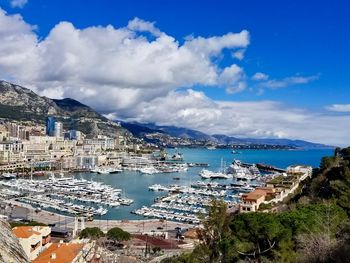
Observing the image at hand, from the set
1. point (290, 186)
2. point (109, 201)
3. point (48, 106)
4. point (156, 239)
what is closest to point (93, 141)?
point (48, 106)

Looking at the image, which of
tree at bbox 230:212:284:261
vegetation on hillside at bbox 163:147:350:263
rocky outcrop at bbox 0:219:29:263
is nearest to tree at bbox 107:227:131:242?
vegetation on hillside at bbox 163:147:350:263

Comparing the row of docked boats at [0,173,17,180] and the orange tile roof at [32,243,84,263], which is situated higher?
the orange tile roof at [32,243,84,263]

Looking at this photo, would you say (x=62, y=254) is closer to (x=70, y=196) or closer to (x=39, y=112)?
(x=70, y=196)

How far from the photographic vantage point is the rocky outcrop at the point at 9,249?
156 cm

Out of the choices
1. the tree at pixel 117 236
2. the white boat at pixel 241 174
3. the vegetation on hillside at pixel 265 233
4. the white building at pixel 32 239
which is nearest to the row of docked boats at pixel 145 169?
the white boat at pixel 241 174

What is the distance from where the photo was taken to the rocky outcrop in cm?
156

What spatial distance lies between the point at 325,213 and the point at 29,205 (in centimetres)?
2473

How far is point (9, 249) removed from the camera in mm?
1635

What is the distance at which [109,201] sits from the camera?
33.5 meters

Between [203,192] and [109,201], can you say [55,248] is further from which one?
[203,192]

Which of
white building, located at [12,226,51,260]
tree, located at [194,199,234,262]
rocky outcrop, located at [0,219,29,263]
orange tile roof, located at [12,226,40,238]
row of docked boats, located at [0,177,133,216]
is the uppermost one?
rocky outcrop, located at [0,219,29,263]

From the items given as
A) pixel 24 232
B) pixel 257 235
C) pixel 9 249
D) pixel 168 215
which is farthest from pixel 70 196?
pixel 9 249

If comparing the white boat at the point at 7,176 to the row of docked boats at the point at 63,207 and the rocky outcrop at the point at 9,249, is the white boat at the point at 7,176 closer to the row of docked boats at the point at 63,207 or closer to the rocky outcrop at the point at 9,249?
the row of docked boats at the point at 63,207

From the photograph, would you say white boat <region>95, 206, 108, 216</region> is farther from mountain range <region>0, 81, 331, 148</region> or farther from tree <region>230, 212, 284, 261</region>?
mountain range <region>0, 81, 331, 148</region>
